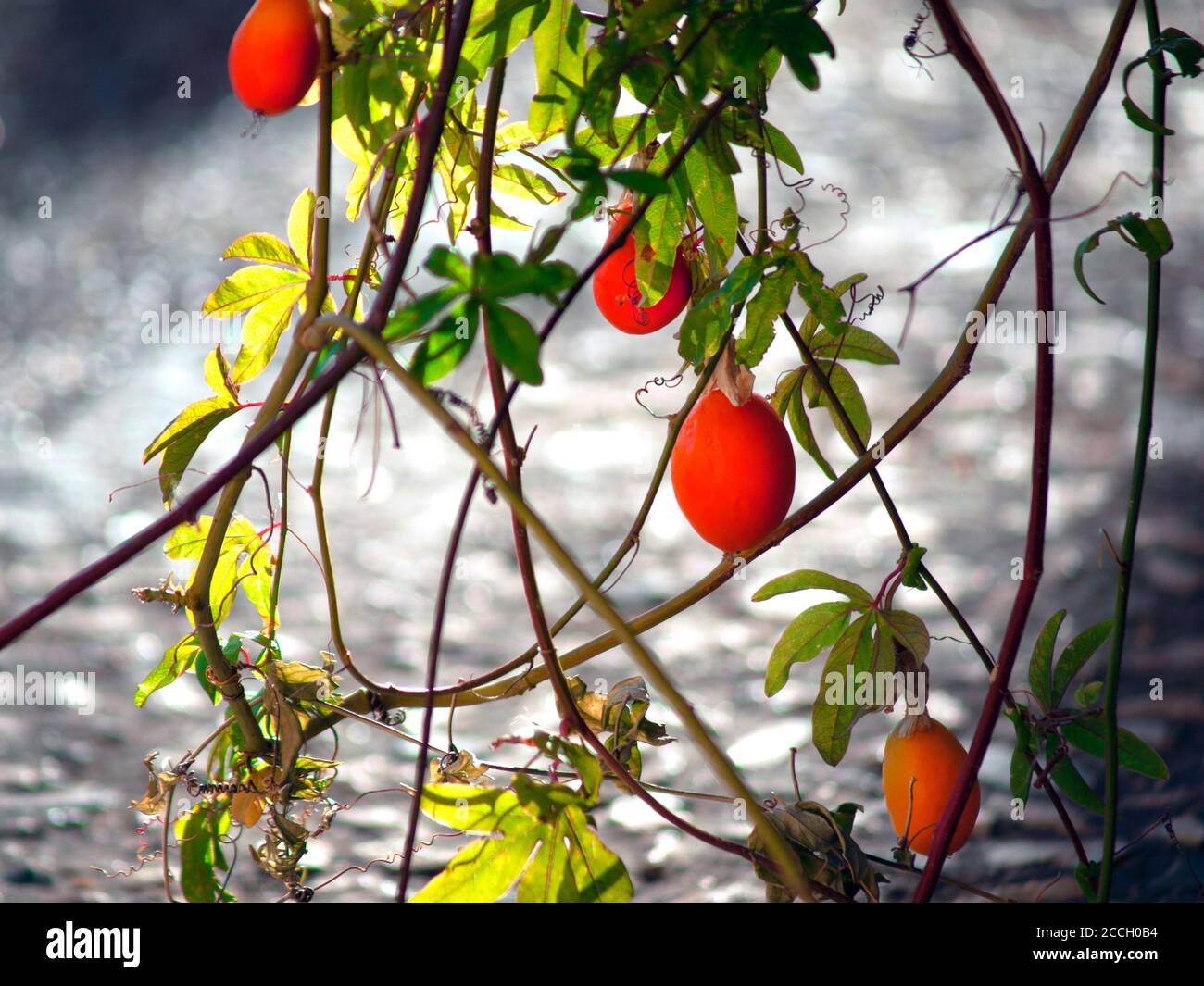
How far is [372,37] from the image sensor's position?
0.37 m

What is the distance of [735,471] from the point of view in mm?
421

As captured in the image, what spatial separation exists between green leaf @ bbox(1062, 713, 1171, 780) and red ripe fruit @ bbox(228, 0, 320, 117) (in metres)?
0.33

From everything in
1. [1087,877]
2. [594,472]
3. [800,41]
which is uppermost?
[594,472]

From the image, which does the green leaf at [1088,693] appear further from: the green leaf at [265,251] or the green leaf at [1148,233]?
the green leaf at [265,251]

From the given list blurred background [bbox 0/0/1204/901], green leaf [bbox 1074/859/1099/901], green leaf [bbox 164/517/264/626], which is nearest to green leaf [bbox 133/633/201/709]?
green leaf [bbox 164/517/264/626]

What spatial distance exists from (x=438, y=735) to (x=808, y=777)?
397mm

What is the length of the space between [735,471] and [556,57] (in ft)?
0.51

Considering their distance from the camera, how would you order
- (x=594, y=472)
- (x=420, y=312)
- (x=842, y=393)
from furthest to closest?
1. (x=594, y=472)
2. (x=842, y=393)
3. (x=420, y=312)

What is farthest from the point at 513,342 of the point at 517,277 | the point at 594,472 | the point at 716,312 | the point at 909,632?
the point at 594,472

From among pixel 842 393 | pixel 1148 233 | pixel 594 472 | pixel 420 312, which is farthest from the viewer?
pixel 594 472

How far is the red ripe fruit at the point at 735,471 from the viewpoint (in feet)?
1.38

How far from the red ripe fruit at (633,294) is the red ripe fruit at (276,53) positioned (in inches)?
5.0

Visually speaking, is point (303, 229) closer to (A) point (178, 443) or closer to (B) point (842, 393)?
(A) point (178, 443)
